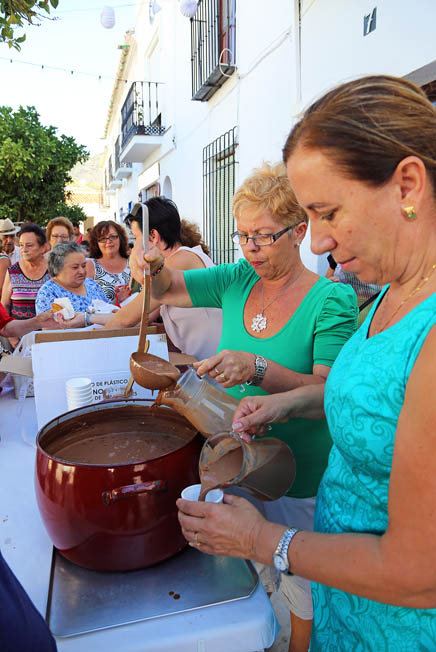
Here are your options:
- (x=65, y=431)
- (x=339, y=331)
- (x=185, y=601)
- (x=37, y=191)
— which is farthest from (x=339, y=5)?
(x=37, y=191)

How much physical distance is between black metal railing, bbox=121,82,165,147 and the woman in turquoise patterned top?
10682 mm

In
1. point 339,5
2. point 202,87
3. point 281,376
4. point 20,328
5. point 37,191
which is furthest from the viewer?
point 37,191

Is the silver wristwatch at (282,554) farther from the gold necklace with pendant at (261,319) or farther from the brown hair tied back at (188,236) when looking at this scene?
the brown hair tied back at (188,236)

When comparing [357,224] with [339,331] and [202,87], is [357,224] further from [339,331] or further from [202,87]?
[202,87]

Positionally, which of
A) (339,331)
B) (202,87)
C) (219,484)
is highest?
(202,87)

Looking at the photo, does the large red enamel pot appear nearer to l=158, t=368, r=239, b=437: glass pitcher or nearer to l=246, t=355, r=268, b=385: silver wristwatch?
l=158, t=368, r=239, b=437: glass pitcher

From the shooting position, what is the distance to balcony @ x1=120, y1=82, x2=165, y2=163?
1073 cm

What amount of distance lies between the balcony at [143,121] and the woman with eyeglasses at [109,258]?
687cm

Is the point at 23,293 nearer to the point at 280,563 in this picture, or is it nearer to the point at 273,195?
the point at 273,195

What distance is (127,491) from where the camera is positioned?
765 mm

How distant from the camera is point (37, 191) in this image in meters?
10.4

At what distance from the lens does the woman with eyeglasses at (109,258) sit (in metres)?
4.28

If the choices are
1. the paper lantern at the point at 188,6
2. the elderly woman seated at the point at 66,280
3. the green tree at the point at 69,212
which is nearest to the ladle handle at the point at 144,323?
the elderly woman seated at the point at 66,280

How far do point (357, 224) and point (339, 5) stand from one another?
365 cm
